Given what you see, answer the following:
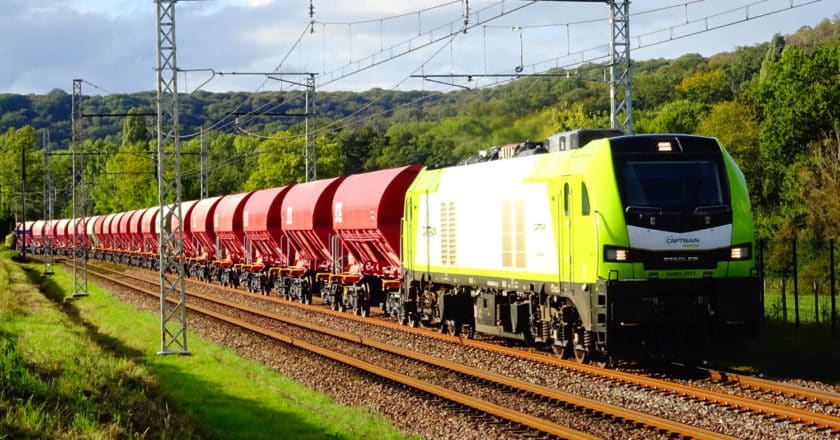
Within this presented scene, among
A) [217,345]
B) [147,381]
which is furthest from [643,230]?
[217,345]

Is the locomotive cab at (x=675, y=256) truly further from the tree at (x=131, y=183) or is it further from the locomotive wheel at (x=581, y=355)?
the tree at (x=131, y=183)

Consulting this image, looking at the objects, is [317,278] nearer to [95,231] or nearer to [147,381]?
[147,381]

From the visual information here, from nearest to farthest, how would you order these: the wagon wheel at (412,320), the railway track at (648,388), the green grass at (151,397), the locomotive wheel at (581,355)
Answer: the green grass at (151,397), the railway track at (648,388), the locomotive wheel at (581,355), the wagon wheel at (412,320)

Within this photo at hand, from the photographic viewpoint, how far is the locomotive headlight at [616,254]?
1781cm

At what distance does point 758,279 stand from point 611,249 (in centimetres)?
261

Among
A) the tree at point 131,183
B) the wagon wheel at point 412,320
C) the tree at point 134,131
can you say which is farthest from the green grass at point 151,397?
the tree at point 134,131

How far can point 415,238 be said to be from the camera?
92.8ft

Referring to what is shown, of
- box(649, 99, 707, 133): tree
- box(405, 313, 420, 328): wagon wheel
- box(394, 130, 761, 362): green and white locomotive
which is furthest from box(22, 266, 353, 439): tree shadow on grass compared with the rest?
box(649, 99, 707, 133): tree

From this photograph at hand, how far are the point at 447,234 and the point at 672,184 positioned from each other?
823 centimetres

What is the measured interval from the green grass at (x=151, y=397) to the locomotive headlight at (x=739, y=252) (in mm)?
6610

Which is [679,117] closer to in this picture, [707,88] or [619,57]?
[707,88]

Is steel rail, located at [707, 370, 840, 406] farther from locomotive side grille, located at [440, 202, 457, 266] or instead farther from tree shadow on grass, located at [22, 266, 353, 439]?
locomotive side grille, located at [440, 202, 457, 266]

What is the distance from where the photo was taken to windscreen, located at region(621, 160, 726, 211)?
59.5 feet

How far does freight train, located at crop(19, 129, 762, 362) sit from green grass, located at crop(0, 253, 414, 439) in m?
4.73
